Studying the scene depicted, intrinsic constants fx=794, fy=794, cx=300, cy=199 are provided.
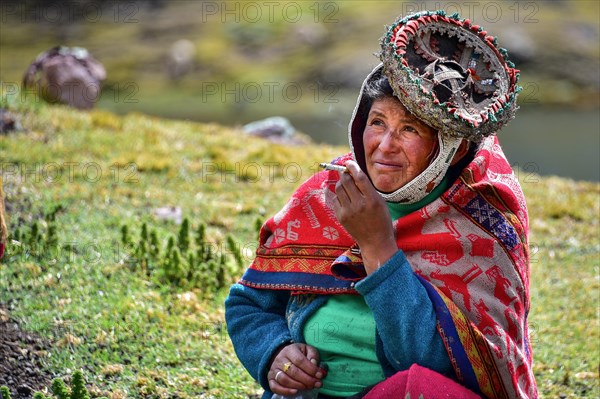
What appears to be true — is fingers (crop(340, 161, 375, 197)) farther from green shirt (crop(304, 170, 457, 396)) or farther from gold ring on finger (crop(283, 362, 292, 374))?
gold ring on finger (crop(283, 362, 292, 374))

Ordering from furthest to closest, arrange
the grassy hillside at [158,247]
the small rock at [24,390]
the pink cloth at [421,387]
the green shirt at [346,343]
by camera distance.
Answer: the grassy hillside at [158,247]
the small rock at [24,390]
the green shirt at [346,343]
the pink cloth at [421,387]

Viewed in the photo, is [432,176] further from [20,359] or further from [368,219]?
[20,359]

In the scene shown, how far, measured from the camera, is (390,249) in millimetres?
2980

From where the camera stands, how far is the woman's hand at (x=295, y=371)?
3.24m

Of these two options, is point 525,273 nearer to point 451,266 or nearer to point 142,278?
point 451,266

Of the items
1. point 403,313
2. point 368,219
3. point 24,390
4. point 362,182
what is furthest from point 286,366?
point 24,390

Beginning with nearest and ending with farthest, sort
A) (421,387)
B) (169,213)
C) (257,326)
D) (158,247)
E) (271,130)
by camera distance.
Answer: (421,387)
(257,326)
(158,247)
(169,213)
(271,130)

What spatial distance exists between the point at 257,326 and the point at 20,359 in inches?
80.4

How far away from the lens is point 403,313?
9.57ft

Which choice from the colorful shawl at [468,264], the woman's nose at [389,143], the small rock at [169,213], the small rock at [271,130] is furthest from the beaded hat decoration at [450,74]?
the small rock at [271,130]

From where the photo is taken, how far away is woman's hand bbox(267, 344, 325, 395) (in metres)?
3.24

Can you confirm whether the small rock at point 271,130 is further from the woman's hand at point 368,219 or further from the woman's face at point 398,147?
the woman's hand at point 368,219

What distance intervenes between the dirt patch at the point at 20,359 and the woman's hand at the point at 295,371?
1.91m

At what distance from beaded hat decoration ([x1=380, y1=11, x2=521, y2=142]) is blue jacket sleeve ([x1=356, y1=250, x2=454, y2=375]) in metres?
0.57
